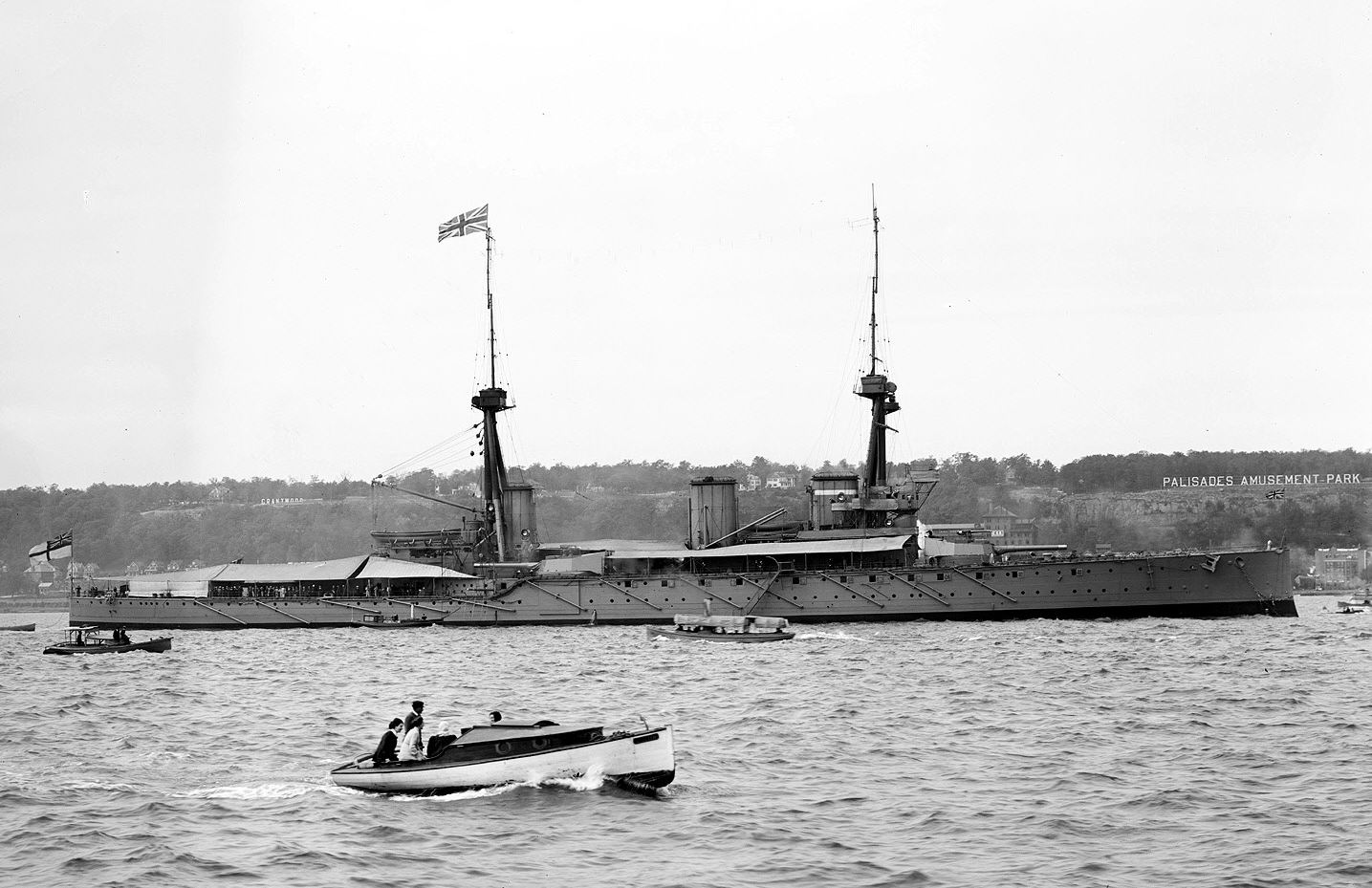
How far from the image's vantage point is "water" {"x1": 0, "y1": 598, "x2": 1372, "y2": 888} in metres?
20.7

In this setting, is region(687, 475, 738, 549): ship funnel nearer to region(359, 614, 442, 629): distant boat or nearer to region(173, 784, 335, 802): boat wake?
region(359, 614, 442, 629): distant boat

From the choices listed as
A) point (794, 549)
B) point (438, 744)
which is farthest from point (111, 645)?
point (438, 744)

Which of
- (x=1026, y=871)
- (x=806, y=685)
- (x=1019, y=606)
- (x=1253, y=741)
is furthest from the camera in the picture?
(x=1019, y=606)

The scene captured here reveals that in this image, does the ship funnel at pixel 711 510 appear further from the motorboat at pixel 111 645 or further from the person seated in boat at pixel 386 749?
the person seated in boat at pixel 386 749

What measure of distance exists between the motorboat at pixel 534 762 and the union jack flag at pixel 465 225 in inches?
2153

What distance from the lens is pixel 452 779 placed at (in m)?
25.4

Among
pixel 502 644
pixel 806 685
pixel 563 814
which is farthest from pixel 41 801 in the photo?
pixel 502 644

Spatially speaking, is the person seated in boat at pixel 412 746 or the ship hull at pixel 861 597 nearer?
the person seated in boat at pixel 412 746

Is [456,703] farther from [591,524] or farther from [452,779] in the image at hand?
[591,524]

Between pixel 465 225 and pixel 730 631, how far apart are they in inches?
1133

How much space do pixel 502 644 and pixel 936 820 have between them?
42361mm

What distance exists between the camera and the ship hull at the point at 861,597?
6856 cm

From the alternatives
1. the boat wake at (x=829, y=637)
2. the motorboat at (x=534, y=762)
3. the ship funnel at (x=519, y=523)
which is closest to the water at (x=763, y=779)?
the motorboat at (x=534, y=762)

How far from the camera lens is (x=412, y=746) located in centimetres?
2591
